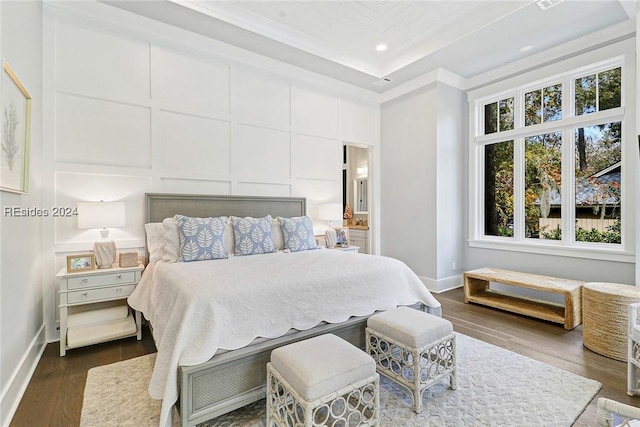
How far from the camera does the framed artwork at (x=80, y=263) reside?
8.91 feet

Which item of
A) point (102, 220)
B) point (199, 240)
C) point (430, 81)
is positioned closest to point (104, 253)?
point (102, 220)

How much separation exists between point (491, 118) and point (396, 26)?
7.09ft

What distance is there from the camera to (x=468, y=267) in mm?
4855

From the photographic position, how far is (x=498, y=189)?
15.2 feet

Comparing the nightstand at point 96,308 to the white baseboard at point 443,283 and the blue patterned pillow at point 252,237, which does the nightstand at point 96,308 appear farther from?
the white baseboard at point 443,283

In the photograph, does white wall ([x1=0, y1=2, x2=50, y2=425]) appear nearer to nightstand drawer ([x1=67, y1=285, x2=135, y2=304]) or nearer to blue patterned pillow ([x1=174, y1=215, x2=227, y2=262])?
nightstand drawer ([x1=67, y1=285, x2=135, y2=304])

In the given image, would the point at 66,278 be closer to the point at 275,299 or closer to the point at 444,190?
the point at 275,299

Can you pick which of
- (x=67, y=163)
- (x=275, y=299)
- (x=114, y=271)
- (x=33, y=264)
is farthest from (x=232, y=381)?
(x=67, y=163)

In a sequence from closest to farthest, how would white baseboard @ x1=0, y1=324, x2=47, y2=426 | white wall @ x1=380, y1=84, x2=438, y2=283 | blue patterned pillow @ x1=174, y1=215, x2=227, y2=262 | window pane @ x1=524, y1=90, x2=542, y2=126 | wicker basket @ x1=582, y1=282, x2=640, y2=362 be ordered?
white baseboard @ x1=0, y1=324, x2=47, y2=426 < wicker basket @ x1=582, y1=282, x2=640, y2=362 < blue patterned pillow @ x1=174, y1=215, x2=227, y2=262 < window pane @ x1=524, y1=90, x2=542, y2=126 < white wall @ x1=380, y1=84, x2=438, y2=283

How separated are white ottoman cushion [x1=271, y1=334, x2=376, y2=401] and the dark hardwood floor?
1.32 metres

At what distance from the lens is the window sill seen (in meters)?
3.36

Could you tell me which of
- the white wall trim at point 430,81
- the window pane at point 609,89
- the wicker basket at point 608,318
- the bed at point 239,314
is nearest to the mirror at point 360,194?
the white wall trim at point 430,81

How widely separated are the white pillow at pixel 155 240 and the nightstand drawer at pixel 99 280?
235mm

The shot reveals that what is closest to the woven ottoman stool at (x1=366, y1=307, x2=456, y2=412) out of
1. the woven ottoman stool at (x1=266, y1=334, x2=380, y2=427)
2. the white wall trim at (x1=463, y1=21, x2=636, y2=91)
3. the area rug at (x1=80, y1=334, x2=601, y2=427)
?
the area rug at (x1=80, y1=334, x2=601, y2=427)
